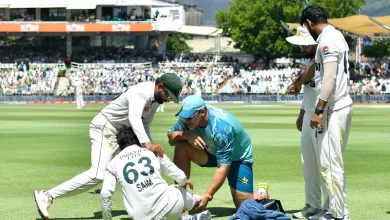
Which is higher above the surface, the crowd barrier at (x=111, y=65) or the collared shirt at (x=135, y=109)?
the collared shirt at (x=135, y=109)

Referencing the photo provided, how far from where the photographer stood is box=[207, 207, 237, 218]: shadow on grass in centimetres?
1023

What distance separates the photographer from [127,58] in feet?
270

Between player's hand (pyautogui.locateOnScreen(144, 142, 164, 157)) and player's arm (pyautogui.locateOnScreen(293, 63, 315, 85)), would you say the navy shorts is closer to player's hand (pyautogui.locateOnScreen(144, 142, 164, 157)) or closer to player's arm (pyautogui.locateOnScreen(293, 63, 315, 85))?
player's hand (pyautogui.locateOnScreen(144, 142, 164, 157))

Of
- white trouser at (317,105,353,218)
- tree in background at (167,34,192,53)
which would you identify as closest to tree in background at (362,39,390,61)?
tree in background at (167,34,192,53)

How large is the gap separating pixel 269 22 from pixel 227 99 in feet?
105

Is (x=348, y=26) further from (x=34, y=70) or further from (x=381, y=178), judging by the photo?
(x=381, y=178)

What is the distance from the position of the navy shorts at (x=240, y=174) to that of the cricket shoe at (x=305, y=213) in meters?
0.60

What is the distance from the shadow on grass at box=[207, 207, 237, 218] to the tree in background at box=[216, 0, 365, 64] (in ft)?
255

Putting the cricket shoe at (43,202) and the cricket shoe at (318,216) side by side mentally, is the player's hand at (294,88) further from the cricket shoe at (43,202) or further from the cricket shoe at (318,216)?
the cricket shoe at (43,202)

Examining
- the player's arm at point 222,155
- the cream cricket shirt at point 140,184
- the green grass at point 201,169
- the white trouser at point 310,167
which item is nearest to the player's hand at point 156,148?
the cream cricket shirt at point 140,184

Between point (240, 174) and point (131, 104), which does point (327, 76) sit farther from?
point (131, 104)

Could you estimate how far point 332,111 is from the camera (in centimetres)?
927

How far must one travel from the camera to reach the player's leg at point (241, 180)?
9992 mm

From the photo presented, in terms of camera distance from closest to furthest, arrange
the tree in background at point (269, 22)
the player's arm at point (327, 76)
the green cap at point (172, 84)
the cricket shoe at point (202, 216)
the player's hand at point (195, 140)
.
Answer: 1. the cricket shoe at point (202, 216)
2. the player's arm at point (327, 76)
3. the player's hand at point (195, 140)
4. the green cap at point (172, 84)
5. the tree in background at point (269, 22)
